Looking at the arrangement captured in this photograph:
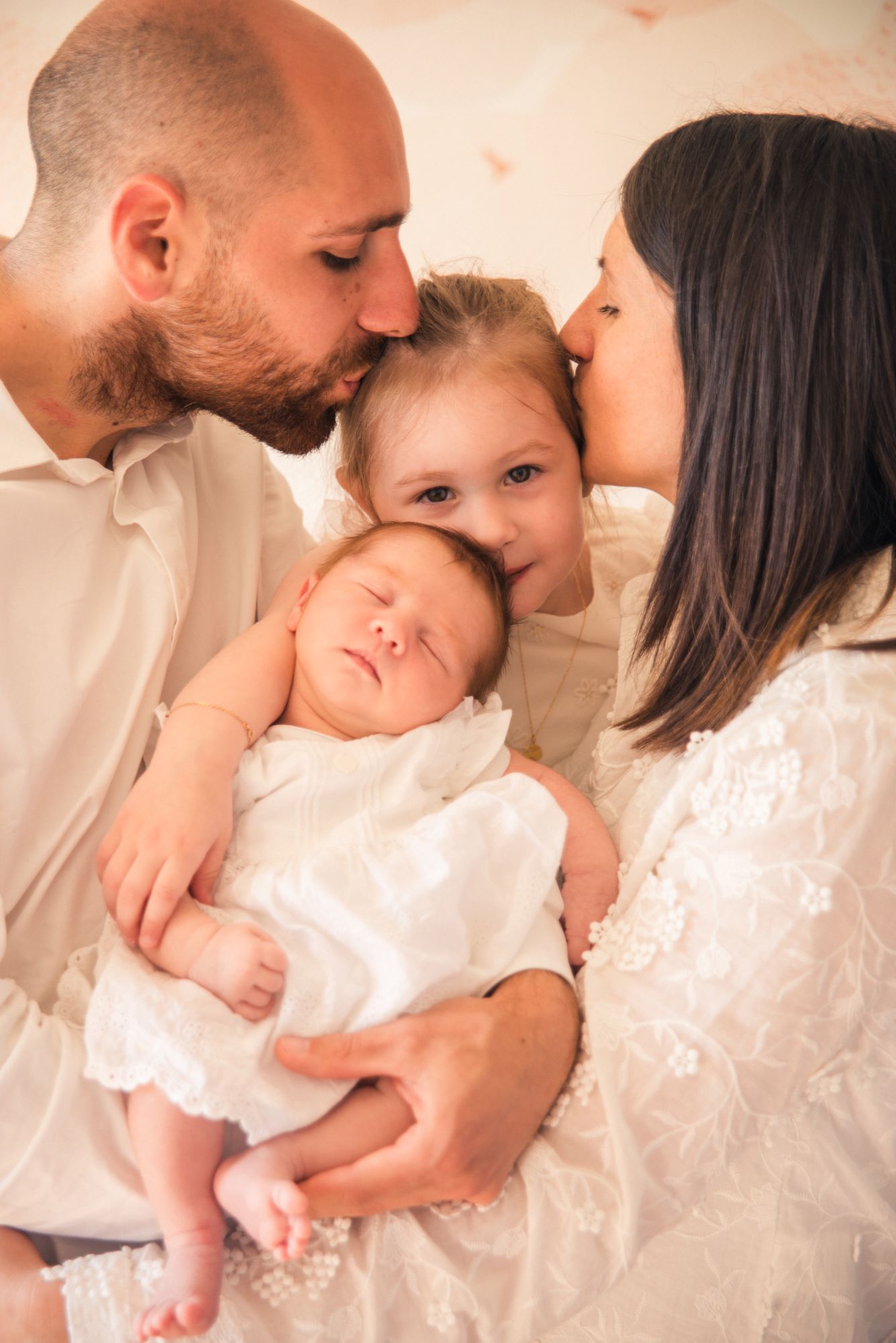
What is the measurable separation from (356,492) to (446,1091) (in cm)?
121

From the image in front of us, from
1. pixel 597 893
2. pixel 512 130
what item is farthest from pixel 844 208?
pixel 512 130

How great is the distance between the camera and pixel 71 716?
150 centimetres

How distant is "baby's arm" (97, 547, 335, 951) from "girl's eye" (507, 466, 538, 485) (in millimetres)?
574

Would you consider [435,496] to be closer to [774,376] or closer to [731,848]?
[774,376]

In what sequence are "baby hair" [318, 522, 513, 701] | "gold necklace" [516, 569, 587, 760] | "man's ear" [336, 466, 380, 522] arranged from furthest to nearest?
"gold necklace" [516, 569, 587, 760]
"man's ear" [336, 466, 380, 522]
"baby hair" [318, 522, 513, 701]

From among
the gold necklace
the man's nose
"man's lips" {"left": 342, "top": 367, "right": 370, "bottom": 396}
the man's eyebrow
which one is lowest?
the gold necklace

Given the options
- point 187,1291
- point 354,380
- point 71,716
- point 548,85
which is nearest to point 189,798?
point 71,716

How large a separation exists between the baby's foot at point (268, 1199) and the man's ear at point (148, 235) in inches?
53.1

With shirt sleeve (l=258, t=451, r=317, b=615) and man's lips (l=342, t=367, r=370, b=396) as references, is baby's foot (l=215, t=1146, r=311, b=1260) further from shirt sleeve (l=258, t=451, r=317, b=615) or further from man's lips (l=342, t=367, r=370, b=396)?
man's lips (l=342, t=367, r=370, b=396)

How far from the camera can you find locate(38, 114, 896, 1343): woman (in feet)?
3.98

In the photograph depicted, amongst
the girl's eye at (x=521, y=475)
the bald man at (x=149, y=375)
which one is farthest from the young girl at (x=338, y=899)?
the girl's eye at (x=521, y=475)

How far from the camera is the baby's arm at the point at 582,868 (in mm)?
1460

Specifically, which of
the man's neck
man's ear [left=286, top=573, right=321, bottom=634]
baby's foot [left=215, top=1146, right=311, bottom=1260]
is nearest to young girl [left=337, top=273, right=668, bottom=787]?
man's ear [left=286, top=573, right=321, bottom=634]

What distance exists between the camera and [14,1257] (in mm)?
1228
